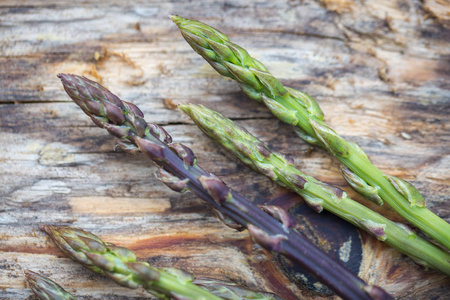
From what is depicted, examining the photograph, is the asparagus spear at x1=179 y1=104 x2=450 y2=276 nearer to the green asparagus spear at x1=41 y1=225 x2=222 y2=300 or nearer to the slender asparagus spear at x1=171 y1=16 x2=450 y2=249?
the slender asparagus spear at x1=171 y1=16 x2=450 y2=249

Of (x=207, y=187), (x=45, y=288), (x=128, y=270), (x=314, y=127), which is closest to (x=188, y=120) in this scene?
(x=207, y=187)

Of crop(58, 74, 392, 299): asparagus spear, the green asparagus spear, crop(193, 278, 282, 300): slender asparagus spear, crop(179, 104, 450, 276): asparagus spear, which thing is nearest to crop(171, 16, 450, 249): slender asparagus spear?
crop(179, 104, 450, 276): asparagus spear

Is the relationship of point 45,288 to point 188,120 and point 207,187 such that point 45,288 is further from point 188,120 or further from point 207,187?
point 188,120

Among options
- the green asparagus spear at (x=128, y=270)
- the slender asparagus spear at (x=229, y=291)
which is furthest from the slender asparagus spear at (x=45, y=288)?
the slender asparagus spear at (x=229, y=291)

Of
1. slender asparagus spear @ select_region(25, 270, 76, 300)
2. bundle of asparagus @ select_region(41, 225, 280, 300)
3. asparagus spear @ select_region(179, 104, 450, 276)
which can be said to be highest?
asparagus spear @ select_region(179, 104, 450, 276)

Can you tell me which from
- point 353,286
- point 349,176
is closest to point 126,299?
point 353,286

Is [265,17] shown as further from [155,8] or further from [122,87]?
[122,87]
